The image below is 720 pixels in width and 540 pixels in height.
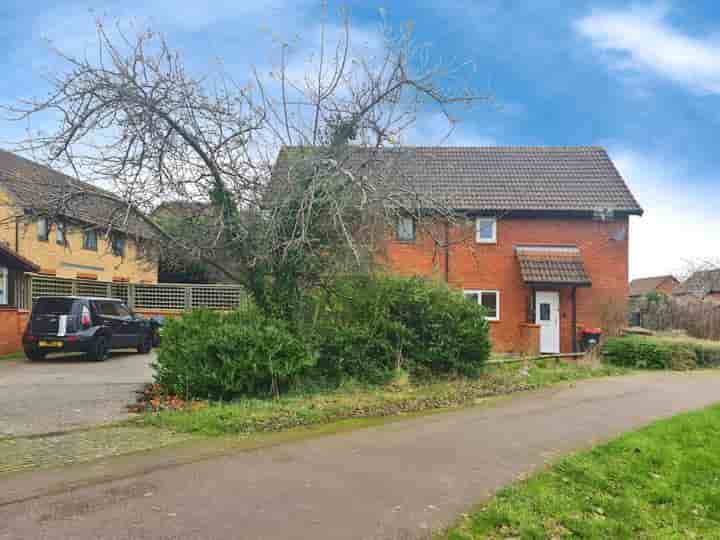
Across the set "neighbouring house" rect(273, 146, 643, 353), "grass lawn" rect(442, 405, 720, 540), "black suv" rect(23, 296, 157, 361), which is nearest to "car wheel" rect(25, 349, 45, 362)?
"black suv" rect(23, 296, 157, 361)

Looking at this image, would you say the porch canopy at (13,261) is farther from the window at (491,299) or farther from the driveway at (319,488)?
the window at (491,299)

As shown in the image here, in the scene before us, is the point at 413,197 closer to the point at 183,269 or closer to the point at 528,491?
the point at 183,269

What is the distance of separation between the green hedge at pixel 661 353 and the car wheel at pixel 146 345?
45.8 ft

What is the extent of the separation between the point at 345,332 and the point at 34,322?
9862 mm

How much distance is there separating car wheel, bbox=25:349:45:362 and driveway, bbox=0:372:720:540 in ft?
37.0

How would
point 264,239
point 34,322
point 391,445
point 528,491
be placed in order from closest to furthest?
point 528,491 → point 391,445 → point 264,239 → point 34,322

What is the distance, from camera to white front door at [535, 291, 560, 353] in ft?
63.1

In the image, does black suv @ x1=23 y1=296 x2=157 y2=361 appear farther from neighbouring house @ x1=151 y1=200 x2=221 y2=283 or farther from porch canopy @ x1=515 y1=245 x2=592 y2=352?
porch canopy @ x1=515 y1=245 x2=592 y2=352

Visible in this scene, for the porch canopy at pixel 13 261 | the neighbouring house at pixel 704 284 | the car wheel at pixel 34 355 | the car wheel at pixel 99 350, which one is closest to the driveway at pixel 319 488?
the car wheel at pixel 99 350

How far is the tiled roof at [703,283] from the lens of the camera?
1557 inches

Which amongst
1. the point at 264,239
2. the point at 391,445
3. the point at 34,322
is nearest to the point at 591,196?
the point at 264,239

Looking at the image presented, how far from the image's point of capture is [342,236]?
922 centimetres

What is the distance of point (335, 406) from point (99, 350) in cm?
990

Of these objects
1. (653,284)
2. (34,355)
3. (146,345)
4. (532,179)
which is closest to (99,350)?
(34,355)
